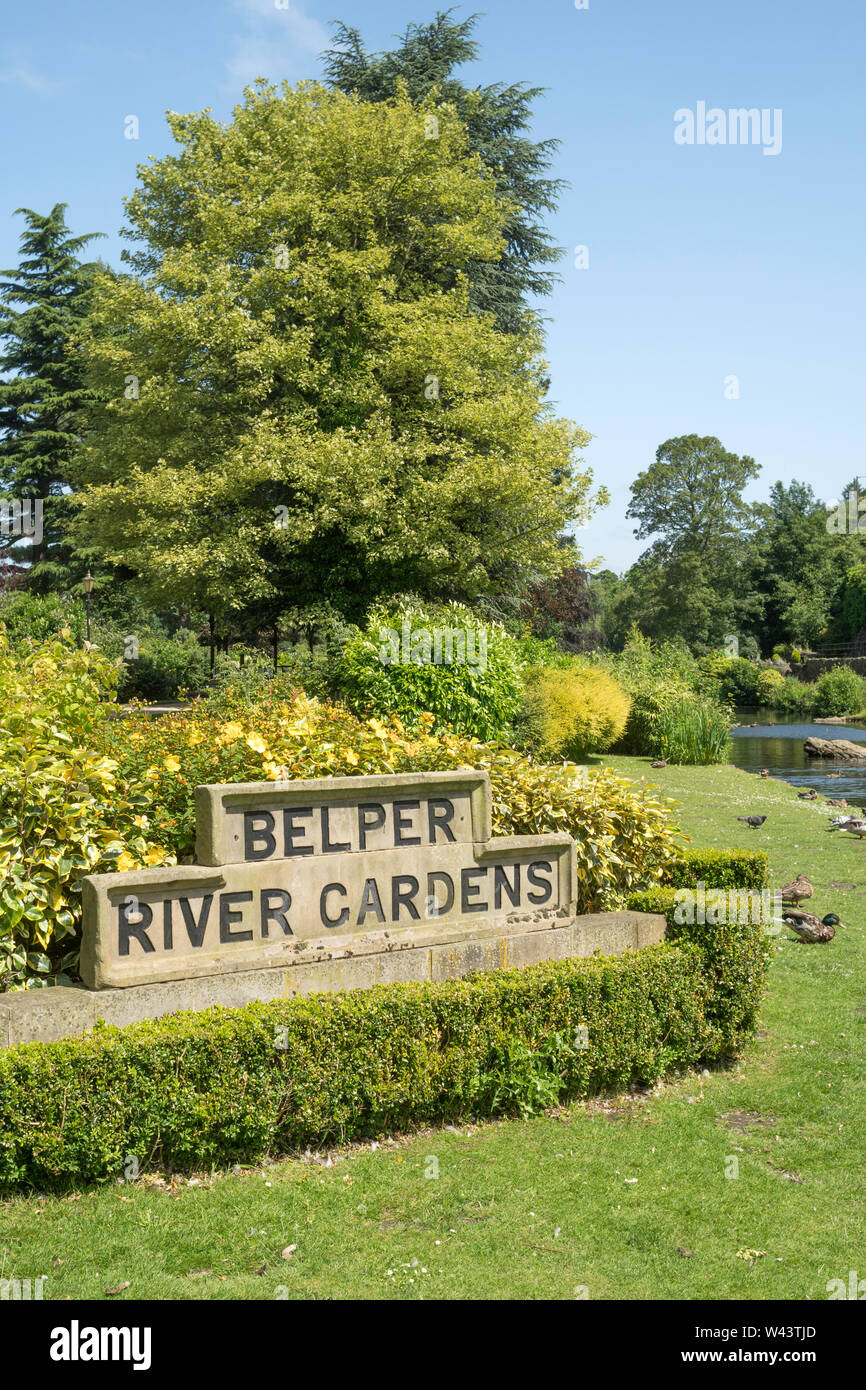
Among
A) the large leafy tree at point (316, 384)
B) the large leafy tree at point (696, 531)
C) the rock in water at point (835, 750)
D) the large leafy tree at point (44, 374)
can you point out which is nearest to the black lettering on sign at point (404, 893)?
the large leafy tree at point (316, 384)

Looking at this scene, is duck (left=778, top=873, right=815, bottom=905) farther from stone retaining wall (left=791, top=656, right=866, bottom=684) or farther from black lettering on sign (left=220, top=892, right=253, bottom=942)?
stone retaining wall (left=791, top=656, right=866, bottom=684)

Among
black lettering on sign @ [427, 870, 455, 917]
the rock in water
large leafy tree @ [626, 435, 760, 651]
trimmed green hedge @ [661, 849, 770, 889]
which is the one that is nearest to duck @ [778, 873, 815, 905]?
trimmed green hedge @ [661, 849, 770, 889]

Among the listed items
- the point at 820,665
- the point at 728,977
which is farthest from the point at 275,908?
the point at 820,665

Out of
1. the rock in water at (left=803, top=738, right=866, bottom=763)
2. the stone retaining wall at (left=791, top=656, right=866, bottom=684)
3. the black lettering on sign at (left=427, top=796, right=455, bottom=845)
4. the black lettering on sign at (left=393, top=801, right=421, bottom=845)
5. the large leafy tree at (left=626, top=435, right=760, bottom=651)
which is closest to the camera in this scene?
the black lettering on sign at (left=393, top=801, right=421, bottom=845)

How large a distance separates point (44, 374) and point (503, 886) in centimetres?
4127

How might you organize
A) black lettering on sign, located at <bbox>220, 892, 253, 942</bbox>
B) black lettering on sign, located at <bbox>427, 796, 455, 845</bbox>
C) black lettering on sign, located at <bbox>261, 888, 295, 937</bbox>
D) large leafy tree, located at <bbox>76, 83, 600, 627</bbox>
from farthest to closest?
large leafy tree, located at <bbox>76, 83, 600, 627</bbox> → black lettering on sign, located at <bbox>427, 796, 455, 845</bbox> → black lettering on sign, located at <bbox>261, 888, 295, 937</bbox> → black lettering on sign, located at <bbox>220, 892, 253, 942</bbox>

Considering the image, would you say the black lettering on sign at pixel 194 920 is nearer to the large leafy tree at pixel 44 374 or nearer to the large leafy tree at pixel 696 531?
the large leafy tree at pixel 44 374

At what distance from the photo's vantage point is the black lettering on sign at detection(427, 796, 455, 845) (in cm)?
653

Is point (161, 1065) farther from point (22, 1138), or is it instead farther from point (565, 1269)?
point (565, 1269)

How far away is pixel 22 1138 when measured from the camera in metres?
4.56

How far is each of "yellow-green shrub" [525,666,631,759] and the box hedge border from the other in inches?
522

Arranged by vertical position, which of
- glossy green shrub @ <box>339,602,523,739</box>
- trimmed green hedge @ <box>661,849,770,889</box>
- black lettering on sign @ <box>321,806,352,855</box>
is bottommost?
trimmed green hedge @ <box>661,849,770,889</box>
